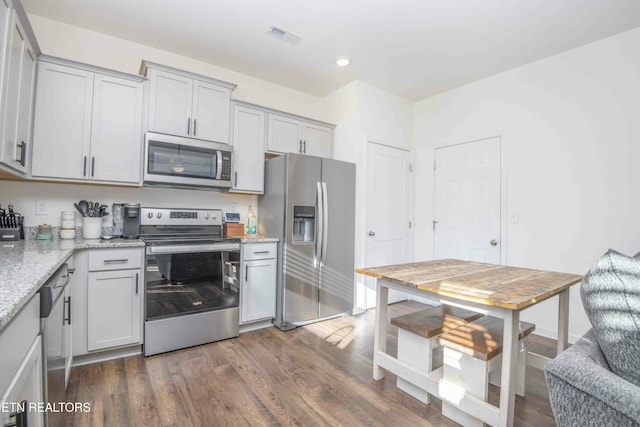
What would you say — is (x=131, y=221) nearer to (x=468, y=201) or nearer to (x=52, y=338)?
(x=52, y=338)

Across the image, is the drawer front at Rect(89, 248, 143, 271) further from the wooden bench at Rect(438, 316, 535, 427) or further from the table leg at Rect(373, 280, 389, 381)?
the wooden bench at Rect(438, 316, 535, 427)

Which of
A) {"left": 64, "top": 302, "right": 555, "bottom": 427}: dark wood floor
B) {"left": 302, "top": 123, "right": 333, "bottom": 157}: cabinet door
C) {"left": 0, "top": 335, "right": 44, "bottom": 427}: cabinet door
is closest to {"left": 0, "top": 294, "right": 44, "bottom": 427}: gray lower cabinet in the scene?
{"left": 0, "top": 335, "right": 44, "bottom": 427}: cabinet door

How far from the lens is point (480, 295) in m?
1.51

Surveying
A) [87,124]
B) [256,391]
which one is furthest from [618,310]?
[87,124]

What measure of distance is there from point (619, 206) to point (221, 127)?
3660mm

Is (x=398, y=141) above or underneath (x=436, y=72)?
underneath

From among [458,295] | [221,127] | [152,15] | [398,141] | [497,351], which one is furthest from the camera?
[398,141]

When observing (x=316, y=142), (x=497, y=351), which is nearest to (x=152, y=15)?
(x=316, y=142)

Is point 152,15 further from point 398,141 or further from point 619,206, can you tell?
point 619,206

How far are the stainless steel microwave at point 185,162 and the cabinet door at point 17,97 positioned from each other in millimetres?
743

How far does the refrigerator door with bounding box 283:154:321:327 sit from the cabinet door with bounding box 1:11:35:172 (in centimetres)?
195

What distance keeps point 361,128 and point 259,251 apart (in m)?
1.92

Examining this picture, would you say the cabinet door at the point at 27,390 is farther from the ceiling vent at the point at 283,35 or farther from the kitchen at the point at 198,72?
the ceiling vent at the point at 283,35

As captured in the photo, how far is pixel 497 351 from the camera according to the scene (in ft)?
5.49
